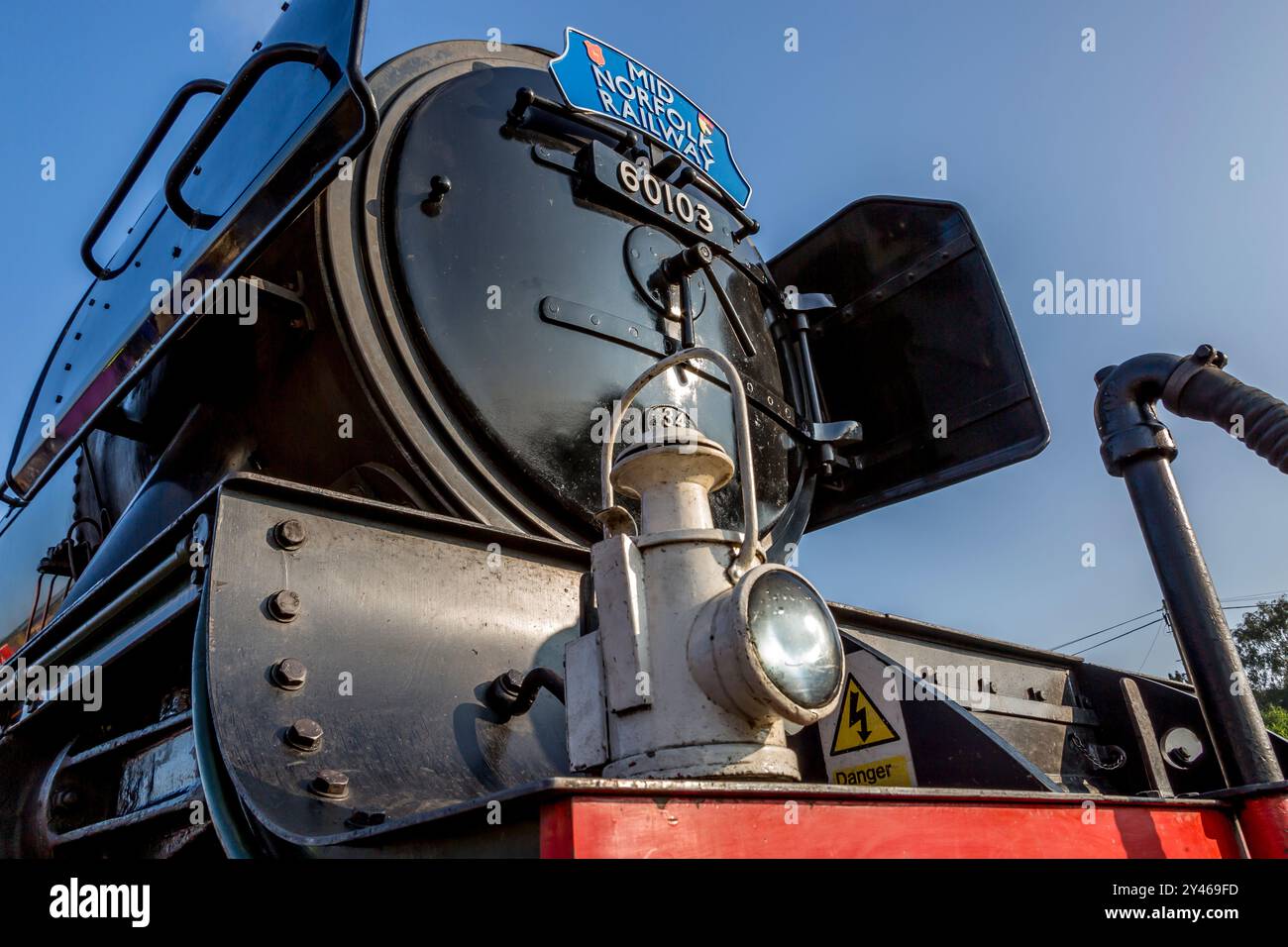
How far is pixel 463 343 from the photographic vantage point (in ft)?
6.68

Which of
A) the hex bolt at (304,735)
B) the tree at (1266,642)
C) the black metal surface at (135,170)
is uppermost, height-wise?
the tree at (1266,642)

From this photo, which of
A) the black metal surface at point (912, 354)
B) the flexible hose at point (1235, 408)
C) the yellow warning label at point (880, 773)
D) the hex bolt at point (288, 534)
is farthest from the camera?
the black metal surface at point (912, 354)

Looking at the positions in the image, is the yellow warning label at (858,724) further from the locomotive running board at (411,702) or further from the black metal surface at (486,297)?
the black metal surface at (486,297)

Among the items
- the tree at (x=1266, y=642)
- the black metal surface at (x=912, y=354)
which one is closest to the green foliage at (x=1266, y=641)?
the tree at (x=1266, y=642)

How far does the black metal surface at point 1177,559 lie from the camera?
1.89 meters

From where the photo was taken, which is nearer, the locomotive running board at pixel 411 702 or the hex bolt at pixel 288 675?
the locomotive running board at pixel 411 702

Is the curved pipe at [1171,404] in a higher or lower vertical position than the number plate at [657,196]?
lower

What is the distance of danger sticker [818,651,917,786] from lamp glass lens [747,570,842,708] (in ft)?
1.96

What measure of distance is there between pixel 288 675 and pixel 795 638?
2.27 feet

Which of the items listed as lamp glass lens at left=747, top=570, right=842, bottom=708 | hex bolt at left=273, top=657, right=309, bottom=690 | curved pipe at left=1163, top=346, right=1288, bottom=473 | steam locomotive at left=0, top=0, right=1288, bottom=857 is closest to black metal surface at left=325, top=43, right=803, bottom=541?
steam locomotive at left=0, top=0, right=1288, bottom=857

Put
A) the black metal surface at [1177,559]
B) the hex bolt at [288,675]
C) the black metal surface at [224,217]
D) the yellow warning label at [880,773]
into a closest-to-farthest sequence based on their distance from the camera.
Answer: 1. the hex bolt at [288,675]
2. the black metal surface at [224,217]
3. the yellow warning label at [880,773]
4. the black metal surface at [1177,559]

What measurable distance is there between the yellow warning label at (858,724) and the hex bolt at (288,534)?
1057 mm
